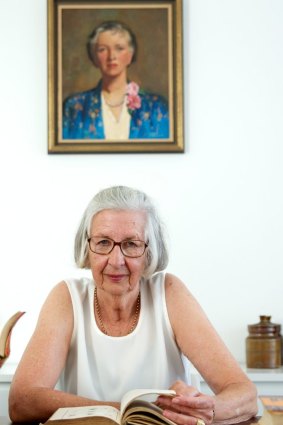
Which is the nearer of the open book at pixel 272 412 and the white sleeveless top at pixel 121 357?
the open book at pixel 272 412

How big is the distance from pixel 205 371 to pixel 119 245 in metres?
0.47

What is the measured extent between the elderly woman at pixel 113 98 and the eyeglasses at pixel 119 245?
57.6 inches

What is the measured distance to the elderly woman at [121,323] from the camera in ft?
8.33

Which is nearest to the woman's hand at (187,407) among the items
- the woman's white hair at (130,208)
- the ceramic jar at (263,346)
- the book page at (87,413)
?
the book page at (87,413)

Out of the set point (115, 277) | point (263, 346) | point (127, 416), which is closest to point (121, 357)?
point (115, 277)

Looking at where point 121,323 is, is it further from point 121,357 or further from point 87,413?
point 87,413

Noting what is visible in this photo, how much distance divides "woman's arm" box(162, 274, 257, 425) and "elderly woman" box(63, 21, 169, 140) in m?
1.37

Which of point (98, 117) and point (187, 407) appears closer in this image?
point (187, 407)

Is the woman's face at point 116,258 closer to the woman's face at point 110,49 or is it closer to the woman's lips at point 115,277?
the woman's lips at point 115,277

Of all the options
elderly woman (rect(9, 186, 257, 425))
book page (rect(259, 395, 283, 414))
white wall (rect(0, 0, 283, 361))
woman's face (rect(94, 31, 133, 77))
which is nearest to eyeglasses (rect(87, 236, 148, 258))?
elderly woman (rect(9, 186, 257, 425))

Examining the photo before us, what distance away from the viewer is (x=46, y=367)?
246cm

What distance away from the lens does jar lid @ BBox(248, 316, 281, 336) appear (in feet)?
12.4

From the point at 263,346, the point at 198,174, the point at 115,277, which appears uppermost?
the point at 198,174

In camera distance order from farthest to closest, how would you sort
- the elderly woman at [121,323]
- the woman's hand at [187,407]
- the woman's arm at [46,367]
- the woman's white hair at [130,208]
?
the woman's white hair at [130,208] < the elderly woman at [121,323] < the woman's arm at [46,367] < the woman's hand at [187,407]
